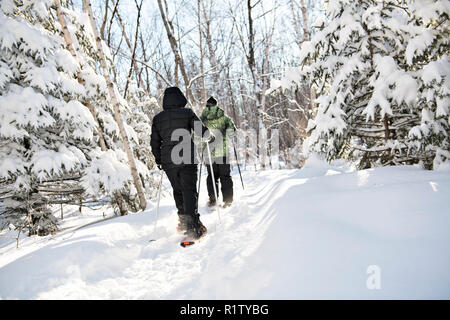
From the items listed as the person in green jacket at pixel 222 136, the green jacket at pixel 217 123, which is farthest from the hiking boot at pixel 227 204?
the green jacket at pixel 217 123

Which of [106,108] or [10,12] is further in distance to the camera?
[106,108]

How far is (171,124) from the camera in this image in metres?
3.55

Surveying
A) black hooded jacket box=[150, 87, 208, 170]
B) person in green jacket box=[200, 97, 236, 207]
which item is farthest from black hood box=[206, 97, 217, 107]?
black hooded jacket box=[150, 87, 208, 170]

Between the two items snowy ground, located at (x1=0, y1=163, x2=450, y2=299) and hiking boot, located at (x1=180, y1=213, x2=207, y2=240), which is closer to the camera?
snowy ground, located at (x1=0, y1=163, x2=450, y2=299)

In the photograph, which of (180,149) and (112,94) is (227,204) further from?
(112,94)

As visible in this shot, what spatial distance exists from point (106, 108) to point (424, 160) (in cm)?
695

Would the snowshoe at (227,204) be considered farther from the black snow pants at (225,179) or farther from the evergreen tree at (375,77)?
the evergreen tree at (375,77)

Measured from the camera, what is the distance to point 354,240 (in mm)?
2074

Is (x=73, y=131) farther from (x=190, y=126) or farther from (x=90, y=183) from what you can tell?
(x=190, y=126)

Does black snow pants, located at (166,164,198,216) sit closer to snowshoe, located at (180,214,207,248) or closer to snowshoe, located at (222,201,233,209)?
snowshoe, located at (180,214,207,248)

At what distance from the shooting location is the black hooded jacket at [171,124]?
3.55 meters

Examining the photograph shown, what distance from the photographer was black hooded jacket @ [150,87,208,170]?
355 cm
